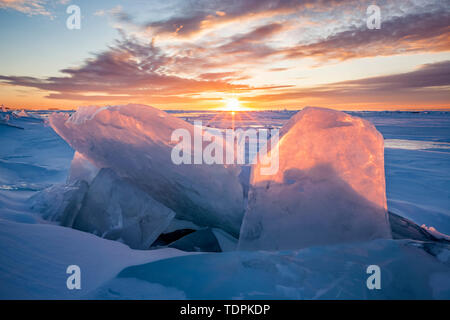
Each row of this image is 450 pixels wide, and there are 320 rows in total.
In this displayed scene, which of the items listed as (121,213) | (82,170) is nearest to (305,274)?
(121,213)

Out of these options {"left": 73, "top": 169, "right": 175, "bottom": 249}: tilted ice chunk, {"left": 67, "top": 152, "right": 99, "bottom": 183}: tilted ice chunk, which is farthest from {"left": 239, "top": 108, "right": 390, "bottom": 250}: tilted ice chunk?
{"left": 67, "top": 152, "right": 99, "bottom": 183}: tilted ice chunk

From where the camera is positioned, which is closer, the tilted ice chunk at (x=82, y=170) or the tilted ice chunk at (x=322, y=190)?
the tilted ice chunk at (x=322, y=190)

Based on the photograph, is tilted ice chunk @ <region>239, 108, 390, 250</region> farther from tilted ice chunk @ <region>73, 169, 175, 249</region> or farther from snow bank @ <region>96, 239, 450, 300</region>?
tilted ice chunk @ <region>73, 169, 175, 249</region>

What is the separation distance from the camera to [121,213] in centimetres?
205

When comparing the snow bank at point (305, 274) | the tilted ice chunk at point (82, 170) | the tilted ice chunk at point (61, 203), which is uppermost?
the tilted ice chunk at point (82, 170)

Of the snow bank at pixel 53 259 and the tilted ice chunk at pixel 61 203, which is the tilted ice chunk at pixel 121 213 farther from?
→ the snow bank at pixel 53 259

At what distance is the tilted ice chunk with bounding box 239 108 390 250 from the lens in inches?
60.8

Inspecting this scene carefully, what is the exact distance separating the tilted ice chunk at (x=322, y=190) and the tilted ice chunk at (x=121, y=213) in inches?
32.6

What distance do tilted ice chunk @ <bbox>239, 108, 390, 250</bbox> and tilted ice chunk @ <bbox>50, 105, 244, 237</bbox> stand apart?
368 millimetres

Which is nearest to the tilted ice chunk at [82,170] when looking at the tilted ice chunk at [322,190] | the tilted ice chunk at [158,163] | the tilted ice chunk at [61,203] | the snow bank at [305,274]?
the tilted ice chunk at [61,203]

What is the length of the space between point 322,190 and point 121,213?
1630 mm

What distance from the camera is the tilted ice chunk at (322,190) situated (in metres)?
1.54
